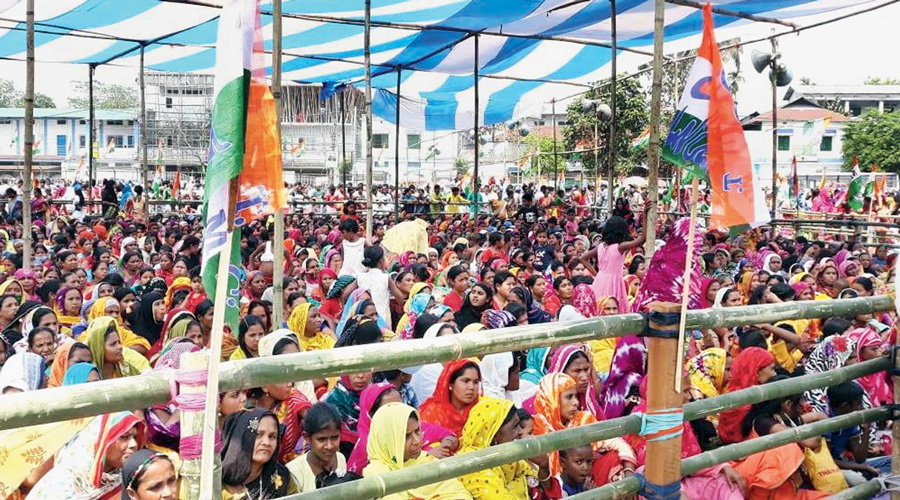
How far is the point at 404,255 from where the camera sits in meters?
9.15

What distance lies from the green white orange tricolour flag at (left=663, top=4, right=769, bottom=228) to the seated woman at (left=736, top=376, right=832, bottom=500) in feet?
4.51

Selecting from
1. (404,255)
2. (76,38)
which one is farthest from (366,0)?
(76,38)

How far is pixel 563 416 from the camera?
3924 millimetres

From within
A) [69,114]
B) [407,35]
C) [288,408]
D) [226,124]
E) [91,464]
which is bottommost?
[288,408]

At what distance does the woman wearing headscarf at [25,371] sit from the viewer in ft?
13.9

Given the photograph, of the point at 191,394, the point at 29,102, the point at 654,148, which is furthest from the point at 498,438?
the point at 29,102

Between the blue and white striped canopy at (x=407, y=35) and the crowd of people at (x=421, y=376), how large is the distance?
291cm

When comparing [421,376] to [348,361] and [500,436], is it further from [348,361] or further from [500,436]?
[348,361]

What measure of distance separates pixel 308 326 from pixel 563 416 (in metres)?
2.49

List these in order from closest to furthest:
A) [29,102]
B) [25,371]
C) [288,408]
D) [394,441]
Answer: [394,441] → [288,408] → [25,371] → [29,102]

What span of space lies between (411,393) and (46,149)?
5507cm

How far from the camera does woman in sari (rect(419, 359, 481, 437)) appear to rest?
3.94 meters

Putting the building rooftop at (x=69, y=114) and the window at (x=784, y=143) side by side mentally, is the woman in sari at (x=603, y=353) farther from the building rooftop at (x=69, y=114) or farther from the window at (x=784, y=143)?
the building rooftop at (x=69, y=114)

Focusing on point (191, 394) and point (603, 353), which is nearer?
point (191, 394)
